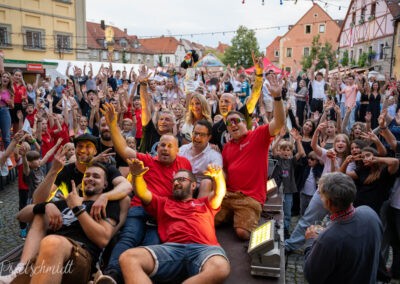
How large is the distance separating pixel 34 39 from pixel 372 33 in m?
28.9

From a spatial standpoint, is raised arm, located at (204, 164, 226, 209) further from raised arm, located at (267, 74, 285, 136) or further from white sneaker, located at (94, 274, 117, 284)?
white sneaker, located at (94, 274, 117, 284)

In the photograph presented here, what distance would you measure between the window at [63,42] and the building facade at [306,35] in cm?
3083

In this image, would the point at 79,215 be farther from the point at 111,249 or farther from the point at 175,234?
the point at 175,234

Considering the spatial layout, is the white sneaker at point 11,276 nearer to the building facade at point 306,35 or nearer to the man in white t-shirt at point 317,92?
the man in white t-shirt at point 317,92

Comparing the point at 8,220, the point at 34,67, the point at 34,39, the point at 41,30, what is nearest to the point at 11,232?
the point at 8,220

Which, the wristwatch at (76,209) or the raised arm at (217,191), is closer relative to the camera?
the wristwatch at (76,209)

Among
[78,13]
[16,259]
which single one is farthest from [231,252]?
[78,13]

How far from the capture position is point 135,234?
11.6ft

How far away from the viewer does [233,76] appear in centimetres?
1388

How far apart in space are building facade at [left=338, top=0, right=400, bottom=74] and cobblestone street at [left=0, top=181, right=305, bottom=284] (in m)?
25.4

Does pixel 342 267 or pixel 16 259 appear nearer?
pixel 342 267

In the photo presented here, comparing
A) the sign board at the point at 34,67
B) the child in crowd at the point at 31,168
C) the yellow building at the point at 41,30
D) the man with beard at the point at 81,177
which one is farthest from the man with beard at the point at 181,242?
the yellow building at the point at 41,30

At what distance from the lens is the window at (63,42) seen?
2783 centimetres

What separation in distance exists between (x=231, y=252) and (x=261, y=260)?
0.51 m
